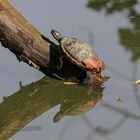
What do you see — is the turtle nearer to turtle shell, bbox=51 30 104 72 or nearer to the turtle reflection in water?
turtle shell, bbox=51 30 104 72

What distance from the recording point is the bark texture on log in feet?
10.6

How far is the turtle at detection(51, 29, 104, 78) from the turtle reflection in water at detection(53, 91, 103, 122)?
18cm

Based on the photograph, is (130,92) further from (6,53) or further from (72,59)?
(6,53)

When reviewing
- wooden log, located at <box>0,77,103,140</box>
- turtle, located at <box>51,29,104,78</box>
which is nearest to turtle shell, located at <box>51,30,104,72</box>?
turtle, located at <box>51,29,104,78</box>

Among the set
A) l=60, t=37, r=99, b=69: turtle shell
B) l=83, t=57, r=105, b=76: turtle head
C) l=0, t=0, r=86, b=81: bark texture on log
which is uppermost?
l=0, t=0, r=86, b=81: bark texture on log

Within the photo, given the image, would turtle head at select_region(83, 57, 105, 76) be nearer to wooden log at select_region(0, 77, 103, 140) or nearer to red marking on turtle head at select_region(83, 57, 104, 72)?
red marking on turtle head at select_region(83, 57, 104, 72)

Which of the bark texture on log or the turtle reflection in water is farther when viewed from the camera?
the bark texture on log

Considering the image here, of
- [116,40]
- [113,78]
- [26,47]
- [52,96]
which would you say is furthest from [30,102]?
[116,40]

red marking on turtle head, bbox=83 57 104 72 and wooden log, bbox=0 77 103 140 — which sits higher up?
wooden log, bbox=0 77 103 140

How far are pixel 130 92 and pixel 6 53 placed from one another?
935 millimetres

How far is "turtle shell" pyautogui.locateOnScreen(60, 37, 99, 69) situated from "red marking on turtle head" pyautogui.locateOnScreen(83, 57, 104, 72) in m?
0.02

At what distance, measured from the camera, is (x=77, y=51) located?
11.2ft

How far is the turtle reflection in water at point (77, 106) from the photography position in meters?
3.01

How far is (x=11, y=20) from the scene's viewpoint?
3221mm
